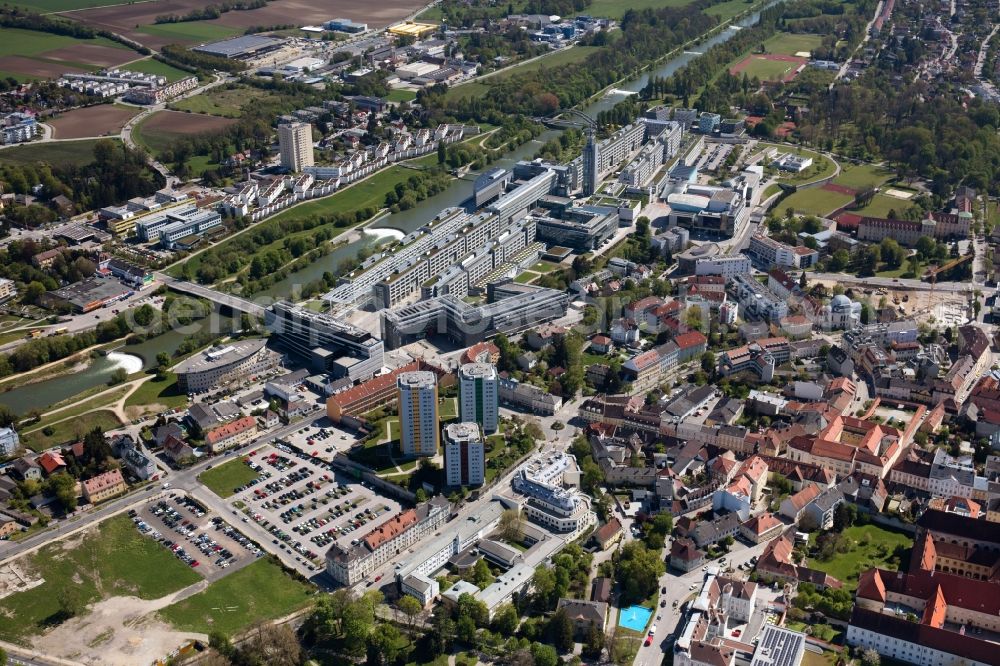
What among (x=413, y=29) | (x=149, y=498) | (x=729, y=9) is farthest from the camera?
(x=729, y=9)

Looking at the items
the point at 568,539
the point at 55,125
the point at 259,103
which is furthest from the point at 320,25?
the point at 568,539

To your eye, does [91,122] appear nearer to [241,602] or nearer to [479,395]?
[479,395]

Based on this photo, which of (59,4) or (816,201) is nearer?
(816,201)

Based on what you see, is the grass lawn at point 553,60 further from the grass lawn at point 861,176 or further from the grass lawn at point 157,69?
the grass lawn at point 861,176

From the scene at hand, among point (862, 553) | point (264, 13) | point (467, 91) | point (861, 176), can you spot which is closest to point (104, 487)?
point (862, 553)

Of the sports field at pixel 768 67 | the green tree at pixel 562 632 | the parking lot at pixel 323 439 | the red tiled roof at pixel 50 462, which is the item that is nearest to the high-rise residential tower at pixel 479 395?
the parking lot at pixel 323 439

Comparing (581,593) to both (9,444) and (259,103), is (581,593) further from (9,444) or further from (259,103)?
(259,103)
